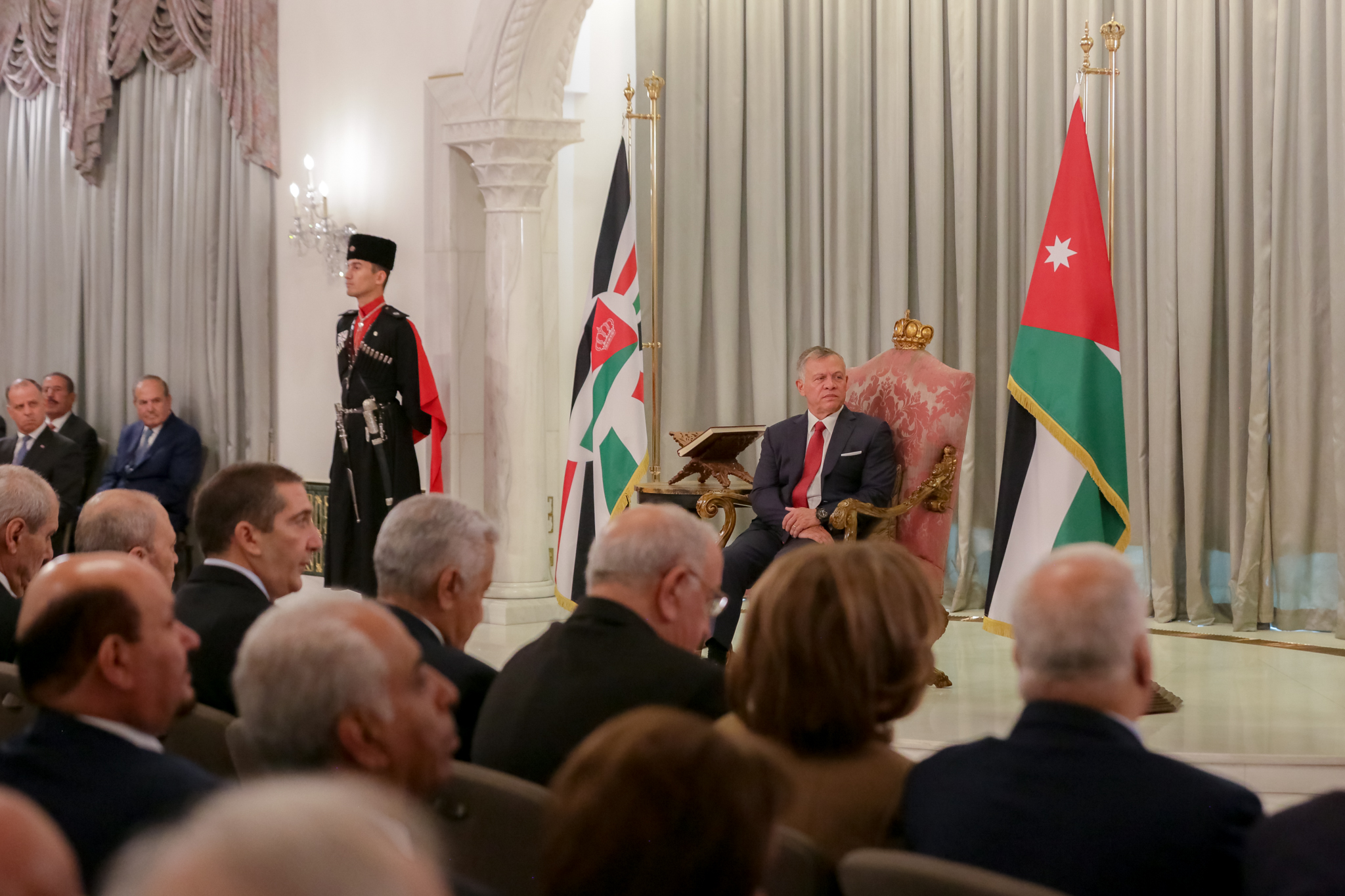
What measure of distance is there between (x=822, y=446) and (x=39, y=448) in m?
5.42

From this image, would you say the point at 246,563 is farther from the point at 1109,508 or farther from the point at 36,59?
the point at 36,59

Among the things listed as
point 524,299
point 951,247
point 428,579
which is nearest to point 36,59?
point 524,299

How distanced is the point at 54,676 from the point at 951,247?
5965 mm

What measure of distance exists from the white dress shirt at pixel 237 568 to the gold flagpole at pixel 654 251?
3.67 metres

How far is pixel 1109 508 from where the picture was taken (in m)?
4.70

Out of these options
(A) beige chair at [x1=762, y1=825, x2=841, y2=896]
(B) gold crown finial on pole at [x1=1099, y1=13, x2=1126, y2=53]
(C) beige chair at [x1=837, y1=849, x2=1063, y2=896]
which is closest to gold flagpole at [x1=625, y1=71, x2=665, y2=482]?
(B) gold crown finial on pole at [x1=1099, y1=13, x2=1126, y2=53]

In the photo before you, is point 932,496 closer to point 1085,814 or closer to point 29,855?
point 1085,814

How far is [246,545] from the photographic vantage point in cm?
322

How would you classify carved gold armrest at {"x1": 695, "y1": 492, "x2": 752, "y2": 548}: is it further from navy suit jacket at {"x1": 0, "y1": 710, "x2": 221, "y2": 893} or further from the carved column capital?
navy suit jacket at {"x1": 0, "y1": 710, "x2": 221, "y2": 893}

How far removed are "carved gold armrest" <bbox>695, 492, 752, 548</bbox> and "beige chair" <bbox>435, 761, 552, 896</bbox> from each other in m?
3.69

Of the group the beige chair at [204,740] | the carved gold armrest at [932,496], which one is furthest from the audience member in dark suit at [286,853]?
the carved gold armrest at [932,496]

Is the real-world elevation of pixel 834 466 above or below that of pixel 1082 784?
above

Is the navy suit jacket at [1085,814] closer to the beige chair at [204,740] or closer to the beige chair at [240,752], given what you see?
the beige chair at [240,752]

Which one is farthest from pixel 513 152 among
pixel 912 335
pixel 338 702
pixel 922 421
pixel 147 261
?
pixel 338 702
